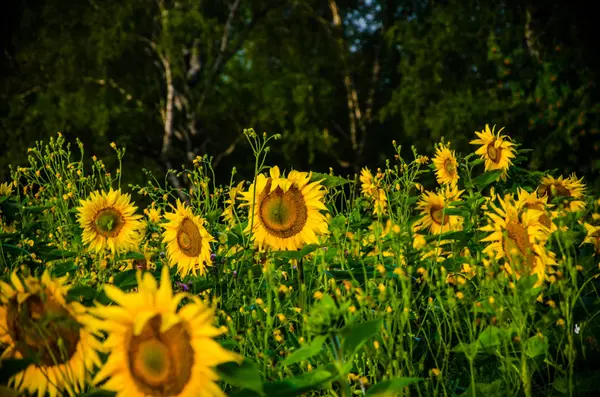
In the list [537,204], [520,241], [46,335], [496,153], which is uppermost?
[496,153]

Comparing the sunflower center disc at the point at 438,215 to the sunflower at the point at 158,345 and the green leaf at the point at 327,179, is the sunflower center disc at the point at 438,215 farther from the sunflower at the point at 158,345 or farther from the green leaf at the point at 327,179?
the sunflower at the point at 158,345

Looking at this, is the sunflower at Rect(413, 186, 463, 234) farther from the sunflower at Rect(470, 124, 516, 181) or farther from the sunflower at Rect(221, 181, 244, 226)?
the sunflower at Rect(221, 181, 244, 226)

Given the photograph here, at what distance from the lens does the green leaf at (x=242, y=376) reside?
152cm

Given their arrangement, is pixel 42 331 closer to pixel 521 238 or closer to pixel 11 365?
pixel 11 365

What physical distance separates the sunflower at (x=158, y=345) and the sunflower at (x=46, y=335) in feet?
0.27

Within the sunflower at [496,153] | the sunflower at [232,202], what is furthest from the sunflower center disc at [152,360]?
the sunflower at [496,153]

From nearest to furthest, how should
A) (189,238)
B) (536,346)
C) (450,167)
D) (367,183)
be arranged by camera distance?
(536,346) < (189,238) < (450,167) < (367,183)

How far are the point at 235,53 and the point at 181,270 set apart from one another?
14.7 m

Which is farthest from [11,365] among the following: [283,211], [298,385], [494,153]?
[494,153]

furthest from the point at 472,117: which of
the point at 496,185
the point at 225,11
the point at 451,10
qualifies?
the point at 496,185

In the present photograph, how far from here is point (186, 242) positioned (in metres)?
2.84

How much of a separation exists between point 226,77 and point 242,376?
55.5 ft

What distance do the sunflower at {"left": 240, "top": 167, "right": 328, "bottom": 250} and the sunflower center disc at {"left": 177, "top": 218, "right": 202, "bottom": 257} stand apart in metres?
0.25

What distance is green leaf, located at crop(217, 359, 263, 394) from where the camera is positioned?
4.98 ft
